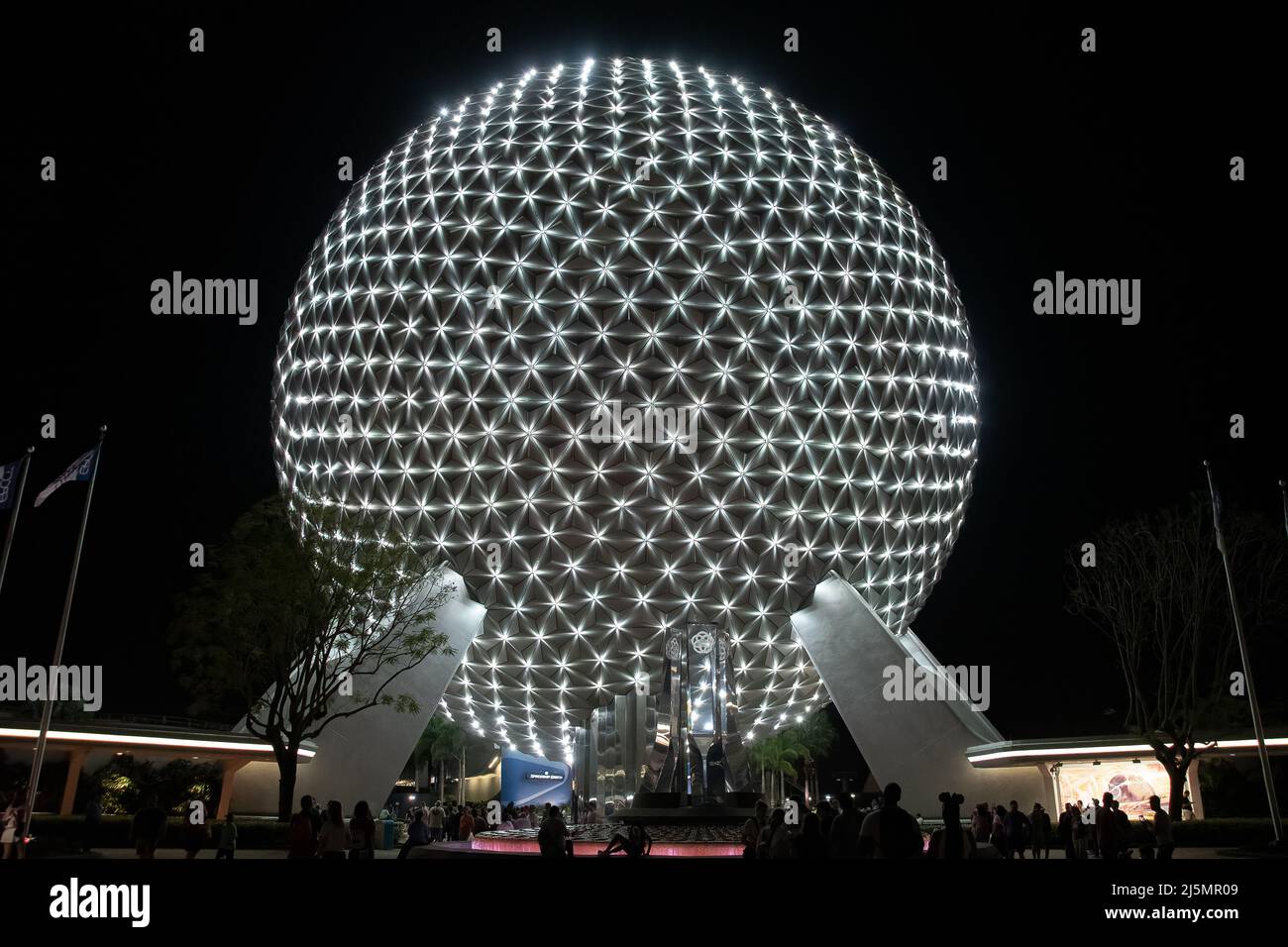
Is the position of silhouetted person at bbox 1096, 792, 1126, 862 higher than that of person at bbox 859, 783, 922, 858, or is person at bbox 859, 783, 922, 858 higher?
person at bbox 859, 783, 922, 858

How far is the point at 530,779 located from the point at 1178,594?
34961 mm

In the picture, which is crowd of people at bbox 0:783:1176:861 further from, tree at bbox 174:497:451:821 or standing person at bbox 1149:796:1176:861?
tree at bbox 174:497:451:821

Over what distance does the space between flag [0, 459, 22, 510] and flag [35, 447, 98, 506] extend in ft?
3.13

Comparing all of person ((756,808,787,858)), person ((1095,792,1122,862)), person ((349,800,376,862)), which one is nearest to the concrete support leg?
person ((349,800,376,862))

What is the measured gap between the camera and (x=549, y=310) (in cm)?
2936

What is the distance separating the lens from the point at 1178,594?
108 ft

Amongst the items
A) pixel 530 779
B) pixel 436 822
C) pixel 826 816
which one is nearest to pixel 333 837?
pixel 826 816

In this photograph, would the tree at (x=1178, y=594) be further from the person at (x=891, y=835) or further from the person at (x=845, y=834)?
the person at (x=891, y=835)

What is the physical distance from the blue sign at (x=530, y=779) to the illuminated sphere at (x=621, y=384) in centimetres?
2570

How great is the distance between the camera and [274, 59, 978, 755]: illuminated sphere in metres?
29.4

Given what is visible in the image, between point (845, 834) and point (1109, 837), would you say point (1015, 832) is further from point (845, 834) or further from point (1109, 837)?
point (845, 834)

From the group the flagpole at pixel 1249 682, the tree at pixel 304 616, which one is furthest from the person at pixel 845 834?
the tree at pixel 304 616

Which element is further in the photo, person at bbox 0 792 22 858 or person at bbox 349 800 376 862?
person at bbox 0 792 22 858
